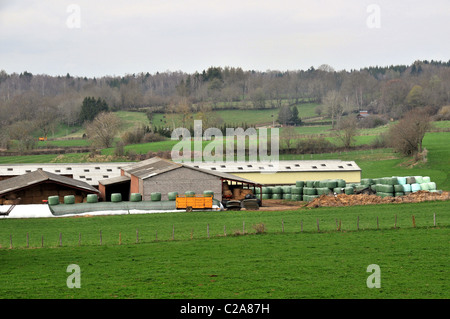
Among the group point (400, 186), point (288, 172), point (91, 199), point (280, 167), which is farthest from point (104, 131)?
point (400, 186)

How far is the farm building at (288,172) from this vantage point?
79.6 m

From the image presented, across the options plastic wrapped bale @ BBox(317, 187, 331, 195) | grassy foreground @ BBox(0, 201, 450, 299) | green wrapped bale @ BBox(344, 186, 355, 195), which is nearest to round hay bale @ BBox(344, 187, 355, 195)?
green wrapped bale @ BBox(344, 186, 355, 195)

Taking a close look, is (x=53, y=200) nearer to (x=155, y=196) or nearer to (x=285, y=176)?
(x=155, y=196)

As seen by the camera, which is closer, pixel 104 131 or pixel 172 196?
pixel 172 196

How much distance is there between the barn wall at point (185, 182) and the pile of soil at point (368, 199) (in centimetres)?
989

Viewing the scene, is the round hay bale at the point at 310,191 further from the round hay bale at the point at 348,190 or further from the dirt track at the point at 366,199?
the dirt track at the point at 366,199

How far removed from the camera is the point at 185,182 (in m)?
61.3

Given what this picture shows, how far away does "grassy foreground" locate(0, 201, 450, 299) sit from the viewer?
83.0ft

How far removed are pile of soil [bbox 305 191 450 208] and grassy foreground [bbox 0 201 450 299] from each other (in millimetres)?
6861

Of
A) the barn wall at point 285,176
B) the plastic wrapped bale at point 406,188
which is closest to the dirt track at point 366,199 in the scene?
the plastic wrapped bale at point 406,188

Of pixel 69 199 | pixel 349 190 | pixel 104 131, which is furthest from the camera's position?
pixel 104 131

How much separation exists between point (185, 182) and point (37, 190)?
45.8ft
